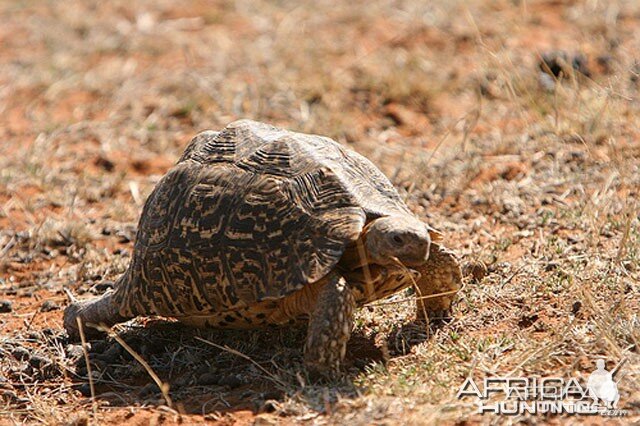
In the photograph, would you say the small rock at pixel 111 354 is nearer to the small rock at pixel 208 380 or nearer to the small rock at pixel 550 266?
the small rock at pixel 208 380

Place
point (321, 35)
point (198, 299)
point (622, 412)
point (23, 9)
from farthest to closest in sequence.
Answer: point (23, 9) → point (321, 35) → point (198, 299) → point (622, 412)

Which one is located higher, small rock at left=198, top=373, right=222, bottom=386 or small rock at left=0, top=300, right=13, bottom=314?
small rock at left=198, top=373, right=222, bottom=386

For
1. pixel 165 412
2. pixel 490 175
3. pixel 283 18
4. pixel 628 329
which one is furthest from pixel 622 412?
pixel 283 18

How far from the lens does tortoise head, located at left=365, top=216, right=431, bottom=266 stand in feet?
15.6

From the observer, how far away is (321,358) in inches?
187

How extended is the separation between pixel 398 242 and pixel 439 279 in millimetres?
730

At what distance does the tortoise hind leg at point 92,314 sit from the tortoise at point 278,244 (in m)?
0.05

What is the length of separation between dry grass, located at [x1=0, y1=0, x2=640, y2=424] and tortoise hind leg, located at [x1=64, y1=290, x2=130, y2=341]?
0.12 metres

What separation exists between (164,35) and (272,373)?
25.8ft

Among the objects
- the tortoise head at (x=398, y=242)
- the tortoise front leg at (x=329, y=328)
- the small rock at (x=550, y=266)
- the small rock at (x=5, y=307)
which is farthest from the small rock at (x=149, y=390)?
the small rock at (x=550, y=266)

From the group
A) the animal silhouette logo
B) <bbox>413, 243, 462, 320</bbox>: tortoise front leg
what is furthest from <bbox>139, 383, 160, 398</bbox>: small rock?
→ the animal silhouette logo

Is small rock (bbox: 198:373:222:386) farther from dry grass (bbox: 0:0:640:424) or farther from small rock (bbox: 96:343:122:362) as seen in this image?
small rock (bbox: 96:343:122:362)

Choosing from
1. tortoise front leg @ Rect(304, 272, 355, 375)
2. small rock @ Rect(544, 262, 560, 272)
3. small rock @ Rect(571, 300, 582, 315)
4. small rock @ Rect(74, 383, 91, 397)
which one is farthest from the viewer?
small rock @ Rect(544, 262, 560, 272)

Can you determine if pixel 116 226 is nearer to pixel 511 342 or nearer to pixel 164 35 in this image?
pixel 511 342
